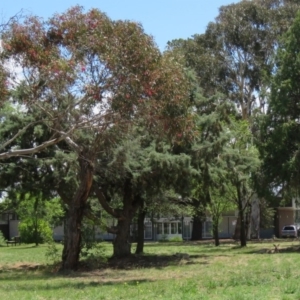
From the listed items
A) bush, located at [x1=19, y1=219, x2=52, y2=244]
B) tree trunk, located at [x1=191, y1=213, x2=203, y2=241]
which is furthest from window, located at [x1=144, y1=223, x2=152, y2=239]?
bush, located at [x1=19, y1=219, x2=52, y2=244]

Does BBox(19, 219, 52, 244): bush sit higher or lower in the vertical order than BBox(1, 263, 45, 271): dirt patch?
higher

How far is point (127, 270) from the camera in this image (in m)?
27.9

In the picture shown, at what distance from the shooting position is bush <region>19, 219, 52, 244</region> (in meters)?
63.8

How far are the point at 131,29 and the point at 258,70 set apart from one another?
39203 mm

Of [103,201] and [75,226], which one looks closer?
[75,226]

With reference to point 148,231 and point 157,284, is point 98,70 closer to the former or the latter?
point 157,284

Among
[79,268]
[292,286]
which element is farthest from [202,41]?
[292,286]

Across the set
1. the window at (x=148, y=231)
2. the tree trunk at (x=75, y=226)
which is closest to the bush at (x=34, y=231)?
the window at (x=148, y=231)

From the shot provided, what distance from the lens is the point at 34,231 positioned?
64.8 m

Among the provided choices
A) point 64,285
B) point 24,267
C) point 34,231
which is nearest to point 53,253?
point 24,267

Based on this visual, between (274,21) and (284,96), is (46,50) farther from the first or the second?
(274,21)

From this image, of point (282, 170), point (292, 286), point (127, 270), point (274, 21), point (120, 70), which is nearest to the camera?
point (292, 286)

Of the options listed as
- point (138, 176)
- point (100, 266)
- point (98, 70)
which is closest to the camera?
point (98, 70)

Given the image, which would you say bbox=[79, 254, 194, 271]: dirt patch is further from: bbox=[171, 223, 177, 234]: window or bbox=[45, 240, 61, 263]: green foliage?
bbox=[171, 223, 177, 234]: window
